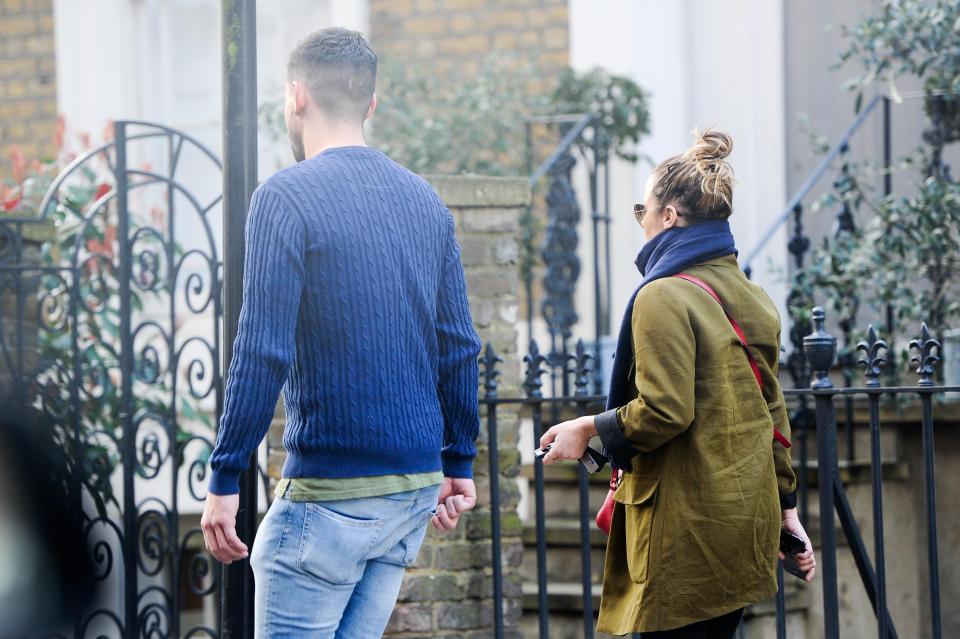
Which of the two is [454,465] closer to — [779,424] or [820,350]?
[779,424]

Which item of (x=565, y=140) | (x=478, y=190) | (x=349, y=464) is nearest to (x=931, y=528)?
(x=478, y=190)

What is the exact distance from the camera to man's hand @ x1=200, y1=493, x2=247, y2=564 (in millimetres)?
2264

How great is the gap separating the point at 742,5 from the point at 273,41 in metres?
3.04

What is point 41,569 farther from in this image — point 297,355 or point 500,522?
point 297,355

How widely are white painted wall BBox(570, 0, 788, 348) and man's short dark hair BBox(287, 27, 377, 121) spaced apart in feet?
14.2

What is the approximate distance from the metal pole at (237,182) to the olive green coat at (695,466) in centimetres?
88

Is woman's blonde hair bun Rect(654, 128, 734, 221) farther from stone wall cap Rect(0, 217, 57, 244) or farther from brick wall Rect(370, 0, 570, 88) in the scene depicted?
brick wall Rect(370, 0, 570, 88)

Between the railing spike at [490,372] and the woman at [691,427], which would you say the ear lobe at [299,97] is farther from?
the railing spike at [490,372]

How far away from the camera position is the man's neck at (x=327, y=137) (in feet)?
8.03

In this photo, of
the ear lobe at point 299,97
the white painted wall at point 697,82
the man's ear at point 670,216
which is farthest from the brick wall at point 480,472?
the white painted wall at point 697,82

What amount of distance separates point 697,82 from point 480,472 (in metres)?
3.40

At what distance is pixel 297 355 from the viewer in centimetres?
234

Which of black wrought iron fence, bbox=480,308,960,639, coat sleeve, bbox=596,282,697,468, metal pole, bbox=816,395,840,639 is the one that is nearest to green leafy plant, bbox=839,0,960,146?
black wrought iron fence, bbox=480,308,960,639

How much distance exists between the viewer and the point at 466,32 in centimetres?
751
